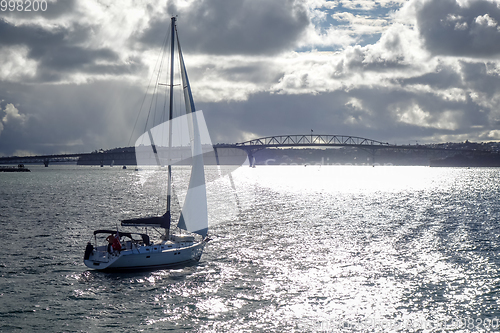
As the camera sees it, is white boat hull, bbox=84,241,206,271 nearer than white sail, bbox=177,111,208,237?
Yes

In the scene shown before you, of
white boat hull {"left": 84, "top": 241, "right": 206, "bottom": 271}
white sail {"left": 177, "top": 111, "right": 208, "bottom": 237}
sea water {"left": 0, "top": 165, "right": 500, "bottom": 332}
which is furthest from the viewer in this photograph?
white sail {"left": 177, "top": 111, "right": 208, "bottom": 237}

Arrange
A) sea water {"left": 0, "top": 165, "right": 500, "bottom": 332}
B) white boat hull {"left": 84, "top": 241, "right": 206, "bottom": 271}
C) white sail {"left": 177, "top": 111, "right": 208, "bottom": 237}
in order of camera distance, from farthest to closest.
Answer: white sail {"left": 177, "top": 111, "right": 208, "bottom": 237} < white boat hull {"left": 84, "top": 241, "right": 206, "bottom": 271} < sea water {"left": 0, "top": 165, "right": 500, "bottom": 332}

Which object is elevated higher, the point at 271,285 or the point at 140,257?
the point at 140,257

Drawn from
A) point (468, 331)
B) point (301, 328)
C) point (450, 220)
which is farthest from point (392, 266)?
point (450, 220)

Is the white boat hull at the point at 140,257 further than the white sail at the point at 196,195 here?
No

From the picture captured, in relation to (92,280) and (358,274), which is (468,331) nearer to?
(358,274)

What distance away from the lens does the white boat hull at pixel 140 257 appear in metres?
25.4

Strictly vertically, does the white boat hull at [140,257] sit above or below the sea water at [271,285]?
above

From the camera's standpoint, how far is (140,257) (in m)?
25.6

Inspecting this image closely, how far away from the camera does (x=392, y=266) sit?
28.0 metres

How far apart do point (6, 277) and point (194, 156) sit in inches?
537

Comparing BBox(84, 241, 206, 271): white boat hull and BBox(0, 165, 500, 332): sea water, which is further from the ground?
BBox(84, 241, 206, 271): white boat hull

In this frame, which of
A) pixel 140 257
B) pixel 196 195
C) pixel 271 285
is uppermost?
pixel 196 195

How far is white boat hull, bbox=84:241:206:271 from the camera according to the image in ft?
83.3
